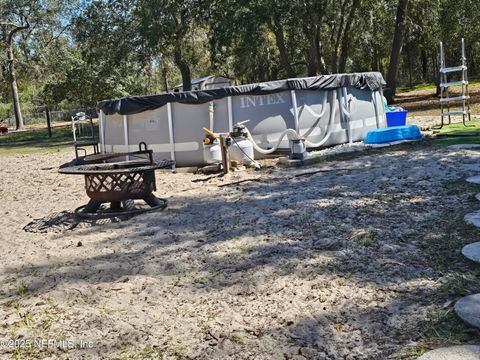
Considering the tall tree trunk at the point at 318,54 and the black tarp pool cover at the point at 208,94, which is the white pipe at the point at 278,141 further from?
the tall tree trunk at the point at 318,54

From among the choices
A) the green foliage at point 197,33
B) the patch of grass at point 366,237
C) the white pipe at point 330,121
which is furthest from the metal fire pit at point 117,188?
the green foliage at point 197,33

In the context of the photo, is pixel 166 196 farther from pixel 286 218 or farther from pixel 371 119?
pixel 371 119

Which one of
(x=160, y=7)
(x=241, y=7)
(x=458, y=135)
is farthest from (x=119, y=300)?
(x=160, y=7)

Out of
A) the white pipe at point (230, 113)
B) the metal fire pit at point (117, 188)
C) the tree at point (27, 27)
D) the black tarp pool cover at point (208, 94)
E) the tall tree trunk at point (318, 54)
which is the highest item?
the tree at point (27, 27)

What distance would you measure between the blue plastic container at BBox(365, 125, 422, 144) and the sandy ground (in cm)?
373

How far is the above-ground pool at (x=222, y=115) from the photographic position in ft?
34.3

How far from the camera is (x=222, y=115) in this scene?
34.5ft

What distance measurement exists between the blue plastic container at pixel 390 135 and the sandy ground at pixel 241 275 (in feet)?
12.2

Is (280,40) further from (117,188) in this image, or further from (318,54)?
(117,188)

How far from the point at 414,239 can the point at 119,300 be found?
246cm

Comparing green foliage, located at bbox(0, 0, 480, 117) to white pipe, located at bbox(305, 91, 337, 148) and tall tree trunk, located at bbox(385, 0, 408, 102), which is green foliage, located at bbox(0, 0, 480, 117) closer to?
tall tree trunk, located at bbox(385, 0, 408, 102)

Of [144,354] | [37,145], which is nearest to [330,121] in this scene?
[144,354]

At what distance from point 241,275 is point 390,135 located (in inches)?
307

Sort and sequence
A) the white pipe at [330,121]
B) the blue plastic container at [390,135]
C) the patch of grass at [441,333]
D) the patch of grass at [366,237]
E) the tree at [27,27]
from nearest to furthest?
the patch of grass at [441,333] < the patch of grass at [366,237] < the blue plastic container at [390,135] < the white pipe at [330,121] < the tree at [27,27]
